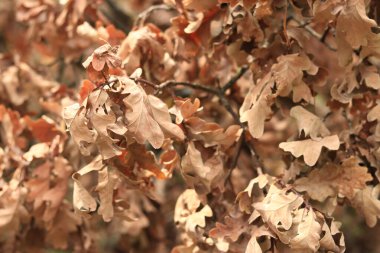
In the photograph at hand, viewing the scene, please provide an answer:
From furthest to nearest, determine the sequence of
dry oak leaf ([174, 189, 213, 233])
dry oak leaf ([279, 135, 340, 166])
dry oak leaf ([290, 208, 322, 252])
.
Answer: dry oak leaf ([174, 189, 213, 233]) < dry oak leaf ([279, 135, 340, 166]) < dry oak leaf ([290, 208, 322, 252])

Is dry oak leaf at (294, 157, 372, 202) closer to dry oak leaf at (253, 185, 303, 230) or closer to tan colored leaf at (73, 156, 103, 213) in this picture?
dry oak leaf at (253, 185, 303, 230)

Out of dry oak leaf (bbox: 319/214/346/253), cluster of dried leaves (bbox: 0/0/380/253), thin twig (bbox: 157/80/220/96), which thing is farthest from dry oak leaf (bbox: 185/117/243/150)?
dry oak leaf (bbox: 319/214/346/253)

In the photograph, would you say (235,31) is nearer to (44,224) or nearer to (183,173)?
(183,173)

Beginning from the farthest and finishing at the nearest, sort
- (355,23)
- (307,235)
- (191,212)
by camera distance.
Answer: (191,212) → (355,23) → (307,235)

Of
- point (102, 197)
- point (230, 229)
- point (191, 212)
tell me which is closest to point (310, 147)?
point (230, 229)

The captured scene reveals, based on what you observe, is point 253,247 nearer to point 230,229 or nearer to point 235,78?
point 230,229
